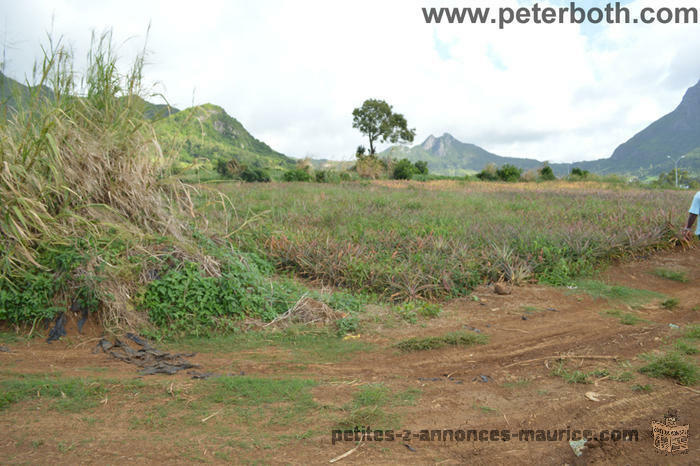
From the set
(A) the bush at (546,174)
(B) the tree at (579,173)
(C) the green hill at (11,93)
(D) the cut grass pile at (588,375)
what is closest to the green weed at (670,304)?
(D) the cut grass pile at (588,375)

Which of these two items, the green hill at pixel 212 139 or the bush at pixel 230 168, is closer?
the green hill at pixel 212 139

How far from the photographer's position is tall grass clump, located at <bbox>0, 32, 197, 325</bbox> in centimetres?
421

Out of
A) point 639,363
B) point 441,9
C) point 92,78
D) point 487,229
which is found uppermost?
point 441,9

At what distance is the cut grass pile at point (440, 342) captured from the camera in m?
3.94

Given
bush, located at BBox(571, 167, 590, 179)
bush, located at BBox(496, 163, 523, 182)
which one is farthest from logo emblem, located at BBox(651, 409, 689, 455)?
bush, located at BBox(571, 167, 590, 179)

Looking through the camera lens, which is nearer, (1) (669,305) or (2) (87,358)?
(2) (87,358)

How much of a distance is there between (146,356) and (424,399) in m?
2.46

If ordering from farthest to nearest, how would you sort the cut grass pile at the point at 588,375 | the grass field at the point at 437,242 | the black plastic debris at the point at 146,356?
1. the grass field at the point at 437,242
2. the black plastic debris at the point at 146,356
3. the cut grass pile at the point at 588,375

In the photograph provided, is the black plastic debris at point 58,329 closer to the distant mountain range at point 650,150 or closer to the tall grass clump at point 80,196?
the tall grass clump at point 80,196

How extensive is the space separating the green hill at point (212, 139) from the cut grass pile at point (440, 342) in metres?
3.51

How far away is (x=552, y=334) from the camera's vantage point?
4191 millimetres

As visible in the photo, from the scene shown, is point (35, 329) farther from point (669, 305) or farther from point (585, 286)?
point (669, 305)

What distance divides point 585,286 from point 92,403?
19.0 feet

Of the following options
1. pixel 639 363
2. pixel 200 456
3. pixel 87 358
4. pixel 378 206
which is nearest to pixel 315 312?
pixel 87 358
